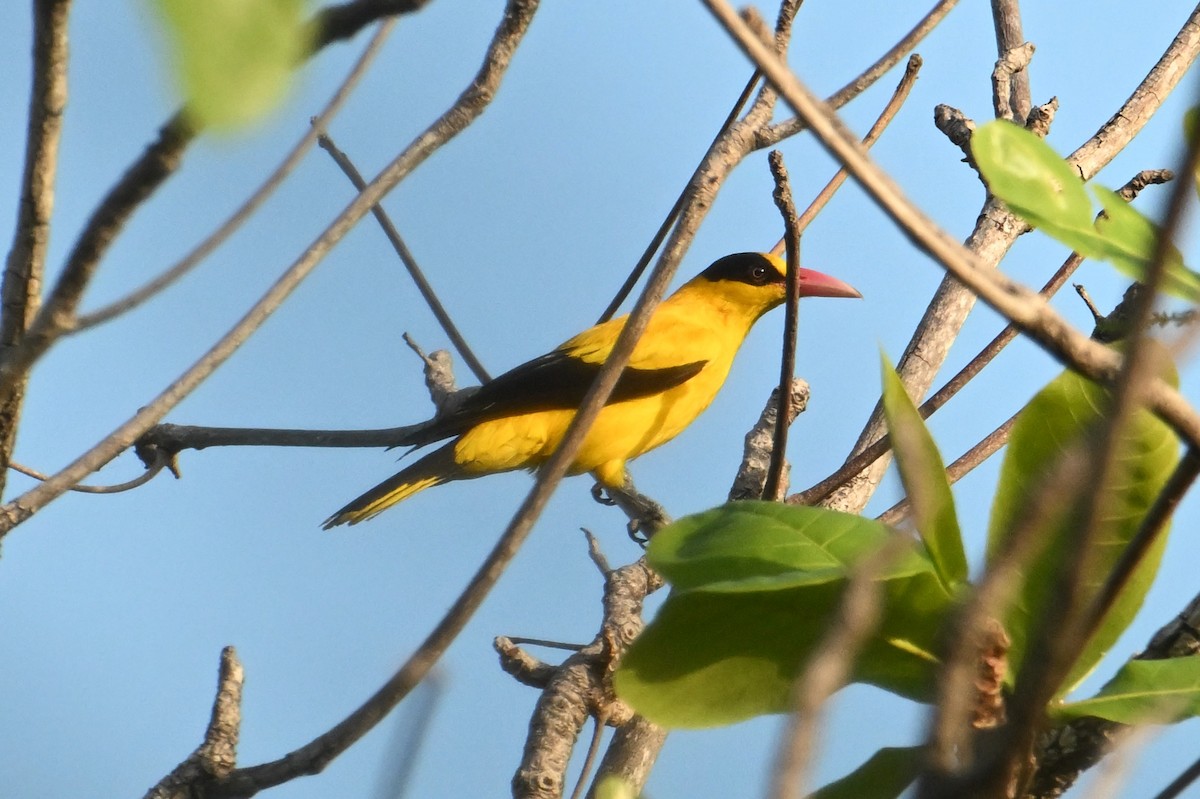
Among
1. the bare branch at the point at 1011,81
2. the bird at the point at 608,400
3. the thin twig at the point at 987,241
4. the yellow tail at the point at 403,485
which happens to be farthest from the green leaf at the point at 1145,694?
the yellow tail at the point at 403,485

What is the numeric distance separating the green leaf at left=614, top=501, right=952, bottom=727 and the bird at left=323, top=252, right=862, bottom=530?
2.40 m

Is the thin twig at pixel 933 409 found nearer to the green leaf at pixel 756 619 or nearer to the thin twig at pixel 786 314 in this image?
the thin twig at pixel 786 314

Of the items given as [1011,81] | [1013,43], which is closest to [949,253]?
[1011,81]

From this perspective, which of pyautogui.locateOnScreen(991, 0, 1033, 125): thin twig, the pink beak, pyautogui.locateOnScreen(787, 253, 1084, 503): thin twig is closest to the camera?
pyautogui.locateOnScreen(787, 253, 1084, 503): thin twig

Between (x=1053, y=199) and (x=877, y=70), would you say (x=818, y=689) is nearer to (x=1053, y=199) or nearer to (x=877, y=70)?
(x=1053, y=199)

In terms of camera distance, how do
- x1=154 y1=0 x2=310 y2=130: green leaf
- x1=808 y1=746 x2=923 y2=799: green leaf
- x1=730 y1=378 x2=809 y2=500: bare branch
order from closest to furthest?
x1=154 y1=0 x2=310 y2=130: green leaf, x1=808 y1=746 x2=923 y2=799: green leaf, x1=730 y1=378 x2=809 y2=500: bare branch

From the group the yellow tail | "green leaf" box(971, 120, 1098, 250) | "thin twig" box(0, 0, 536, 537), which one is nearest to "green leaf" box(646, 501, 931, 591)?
"green leaf" box(971, 120, 1098, 250)

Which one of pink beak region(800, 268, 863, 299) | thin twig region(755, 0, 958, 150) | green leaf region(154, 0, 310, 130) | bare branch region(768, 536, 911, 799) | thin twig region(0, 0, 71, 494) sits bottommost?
bare branch region(768, 536, 911, 799)

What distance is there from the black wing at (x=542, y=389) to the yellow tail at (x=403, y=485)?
12cm

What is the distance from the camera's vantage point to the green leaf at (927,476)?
0.72 m

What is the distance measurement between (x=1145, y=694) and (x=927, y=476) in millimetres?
197

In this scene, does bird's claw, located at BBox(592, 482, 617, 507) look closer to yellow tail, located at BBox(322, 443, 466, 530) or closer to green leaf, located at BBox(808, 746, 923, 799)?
yellow tail, located at BBox(322, 443, 466, 530)

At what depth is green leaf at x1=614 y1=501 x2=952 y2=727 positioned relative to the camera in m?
0.84

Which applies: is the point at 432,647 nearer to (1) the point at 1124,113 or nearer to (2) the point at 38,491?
(2) the point at 38,491
